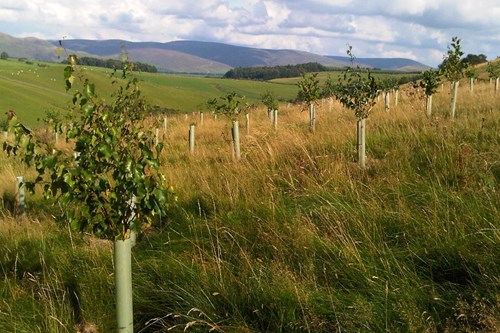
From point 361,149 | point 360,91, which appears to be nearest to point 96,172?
point 361,149

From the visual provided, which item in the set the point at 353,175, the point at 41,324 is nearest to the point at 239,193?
the point at 353,175

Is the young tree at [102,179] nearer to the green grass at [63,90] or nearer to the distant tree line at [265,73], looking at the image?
the green grass at [63,90]

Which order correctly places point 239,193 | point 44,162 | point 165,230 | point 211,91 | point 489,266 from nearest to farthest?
point 44,162 → point 489,266 → point 165,230 → point 239,193 → point 211,91

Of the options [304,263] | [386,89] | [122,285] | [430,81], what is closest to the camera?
[122,285]

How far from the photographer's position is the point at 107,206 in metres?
2.84

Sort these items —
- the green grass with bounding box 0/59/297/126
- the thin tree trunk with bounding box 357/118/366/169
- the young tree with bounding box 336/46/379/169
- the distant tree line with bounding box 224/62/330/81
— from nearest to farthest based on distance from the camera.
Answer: the thin tree trunk with bounding box 357/118/366/169 → the young tree with bounding box 336/46/379/169 → the green grass with bounding box 0/59/297/126 → the distant tree line with bounding box 224/62/330/81

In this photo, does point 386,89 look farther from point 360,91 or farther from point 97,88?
point 97,88

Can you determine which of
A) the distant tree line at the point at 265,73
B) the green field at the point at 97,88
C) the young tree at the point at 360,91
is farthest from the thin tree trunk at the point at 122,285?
the distant tree line at the point at 265,73

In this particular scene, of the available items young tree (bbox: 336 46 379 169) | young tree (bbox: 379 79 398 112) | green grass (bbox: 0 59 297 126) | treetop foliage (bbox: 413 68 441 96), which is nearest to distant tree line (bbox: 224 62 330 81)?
green grass (bbox: 0 59 297 126)

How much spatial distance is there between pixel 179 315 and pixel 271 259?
98 cm

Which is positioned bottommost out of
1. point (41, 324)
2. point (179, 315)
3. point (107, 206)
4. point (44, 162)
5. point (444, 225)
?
point (41, 324)

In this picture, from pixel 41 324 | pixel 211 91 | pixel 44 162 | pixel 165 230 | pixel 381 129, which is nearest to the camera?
pixel 44 162

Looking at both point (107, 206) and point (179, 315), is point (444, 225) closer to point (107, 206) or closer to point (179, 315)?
point (179, 315)

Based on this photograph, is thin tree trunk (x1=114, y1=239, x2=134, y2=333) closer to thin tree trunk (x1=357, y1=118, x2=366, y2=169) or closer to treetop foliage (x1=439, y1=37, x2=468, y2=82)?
thin tree trunk (x1=357, y1=118, x2=366, y2=169)
